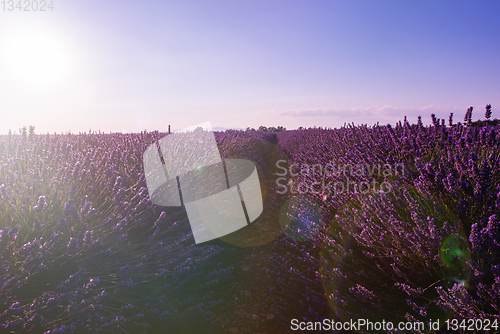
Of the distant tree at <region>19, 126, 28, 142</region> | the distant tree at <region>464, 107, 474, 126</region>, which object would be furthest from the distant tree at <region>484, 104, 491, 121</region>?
the distant tree at <region>19, 126, 28, 142</region>

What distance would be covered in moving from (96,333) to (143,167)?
193cm

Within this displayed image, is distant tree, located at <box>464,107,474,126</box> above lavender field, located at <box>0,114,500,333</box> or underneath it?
above

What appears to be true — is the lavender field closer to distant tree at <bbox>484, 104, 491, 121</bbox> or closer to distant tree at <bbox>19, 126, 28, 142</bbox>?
distant tree at <bbox>484, 104, 491, 121</bbox>

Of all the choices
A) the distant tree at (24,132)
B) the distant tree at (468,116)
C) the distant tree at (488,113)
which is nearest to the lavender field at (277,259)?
the distant tree at (468,116)

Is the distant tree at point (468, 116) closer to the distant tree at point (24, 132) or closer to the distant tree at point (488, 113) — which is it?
the distant tree at point (488, 113)

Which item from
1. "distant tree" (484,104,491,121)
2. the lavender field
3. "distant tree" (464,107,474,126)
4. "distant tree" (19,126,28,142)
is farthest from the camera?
"distant tree" (19,126,28,142)

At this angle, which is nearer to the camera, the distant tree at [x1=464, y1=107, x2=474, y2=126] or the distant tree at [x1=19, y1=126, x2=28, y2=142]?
the distant tree at [x1=464, y1=107, x2=474, y2=126]

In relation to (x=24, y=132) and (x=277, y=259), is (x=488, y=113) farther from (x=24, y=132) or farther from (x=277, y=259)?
(x=24, y=132)

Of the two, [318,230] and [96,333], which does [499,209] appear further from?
[96,333]

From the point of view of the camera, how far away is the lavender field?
53.2 inches

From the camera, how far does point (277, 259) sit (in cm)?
255

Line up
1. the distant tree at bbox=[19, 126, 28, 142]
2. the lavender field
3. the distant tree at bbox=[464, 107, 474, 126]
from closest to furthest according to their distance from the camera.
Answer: the lavender field
the distant tree at bbox=[464, 107, 474, 126]
the distant tree at bbox=[19, 126, 28, 142]

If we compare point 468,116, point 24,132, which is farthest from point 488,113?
point 24,132

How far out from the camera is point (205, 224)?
276cm
